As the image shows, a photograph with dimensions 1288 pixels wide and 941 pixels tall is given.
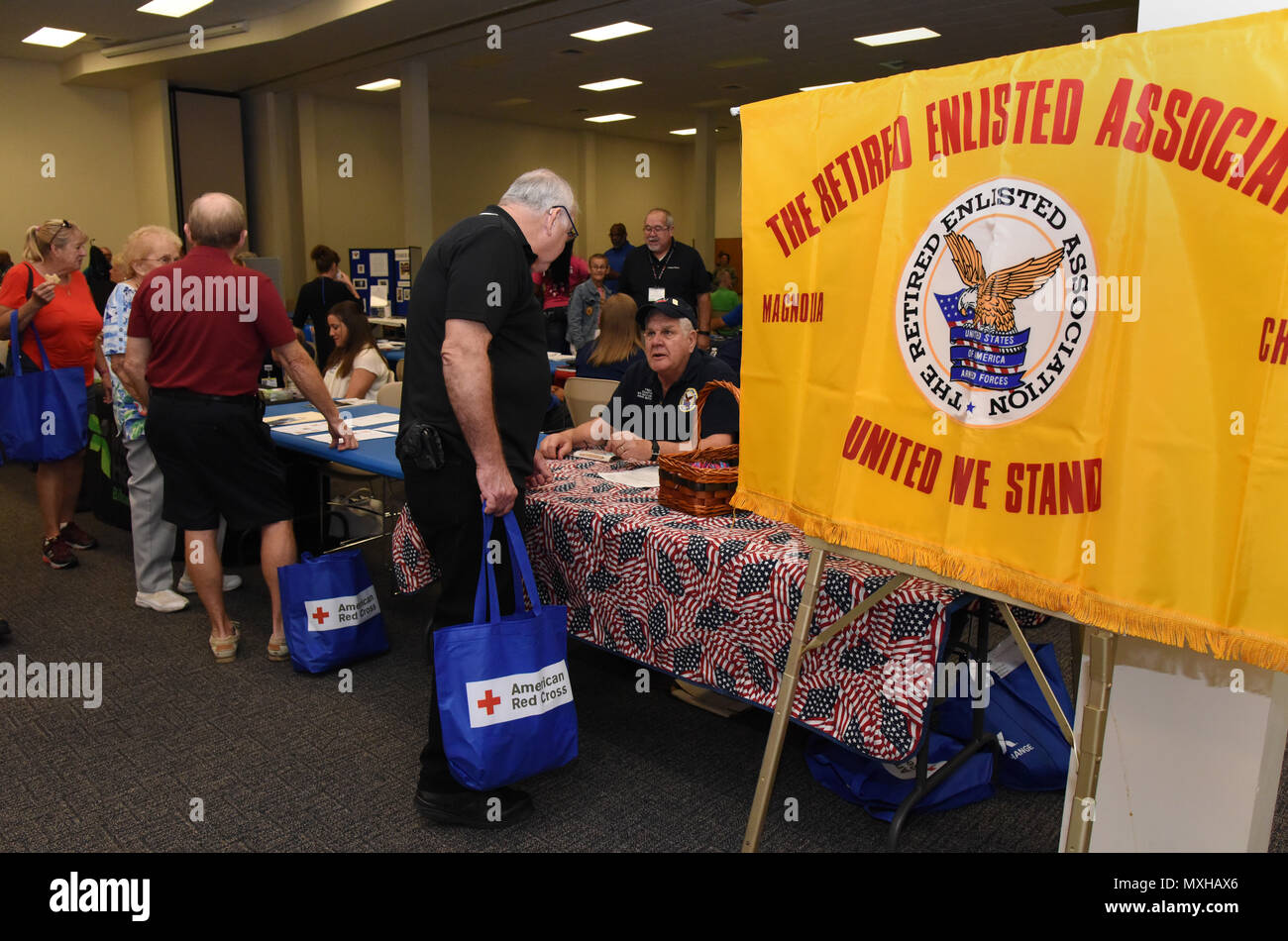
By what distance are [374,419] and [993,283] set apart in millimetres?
2989

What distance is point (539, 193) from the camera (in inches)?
84.9

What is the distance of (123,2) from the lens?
25.3ft

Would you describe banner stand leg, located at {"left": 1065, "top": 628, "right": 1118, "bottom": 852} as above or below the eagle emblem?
below

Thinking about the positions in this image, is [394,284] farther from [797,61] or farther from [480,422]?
[480,422]

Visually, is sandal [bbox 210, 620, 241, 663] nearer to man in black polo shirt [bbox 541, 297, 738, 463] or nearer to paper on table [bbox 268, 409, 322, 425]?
paper on table [bbox 268, 409, 322, 425]

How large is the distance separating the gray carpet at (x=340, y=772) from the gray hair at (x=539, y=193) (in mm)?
1480

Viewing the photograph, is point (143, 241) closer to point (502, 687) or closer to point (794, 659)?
point (502, 687)

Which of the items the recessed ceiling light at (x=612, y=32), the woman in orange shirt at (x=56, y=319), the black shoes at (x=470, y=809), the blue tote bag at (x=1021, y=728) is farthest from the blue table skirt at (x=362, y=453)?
the recessed ceiling light at (x=612, y=32)

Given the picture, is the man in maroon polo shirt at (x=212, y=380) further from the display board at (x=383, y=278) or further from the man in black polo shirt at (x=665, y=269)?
the display board at (x=383, y=278)

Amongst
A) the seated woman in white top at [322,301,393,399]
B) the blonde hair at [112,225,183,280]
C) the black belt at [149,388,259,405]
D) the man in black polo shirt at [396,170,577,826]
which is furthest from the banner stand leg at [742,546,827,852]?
the seated woman in white top at [322,301,393,399]

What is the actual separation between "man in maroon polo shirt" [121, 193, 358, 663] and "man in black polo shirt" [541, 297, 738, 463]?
0.95 m

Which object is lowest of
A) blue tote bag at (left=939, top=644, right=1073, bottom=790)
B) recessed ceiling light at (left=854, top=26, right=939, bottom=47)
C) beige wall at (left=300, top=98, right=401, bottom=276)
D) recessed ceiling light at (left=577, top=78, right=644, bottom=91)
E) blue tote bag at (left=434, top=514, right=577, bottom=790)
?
blue tote bag at (left=939, top=644, right=1073, bottom=790)

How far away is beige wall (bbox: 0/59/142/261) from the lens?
9.76 m
